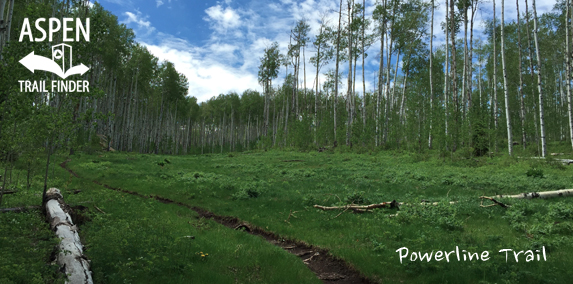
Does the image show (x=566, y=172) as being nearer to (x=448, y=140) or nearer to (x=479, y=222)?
(x=448, y=140)

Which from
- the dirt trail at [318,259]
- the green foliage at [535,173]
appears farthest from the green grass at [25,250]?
the green foliage at [535,173]

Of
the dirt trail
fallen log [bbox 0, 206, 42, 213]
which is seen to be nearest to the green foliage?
the dirt trail

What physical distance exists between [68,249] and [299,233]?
6174 mm

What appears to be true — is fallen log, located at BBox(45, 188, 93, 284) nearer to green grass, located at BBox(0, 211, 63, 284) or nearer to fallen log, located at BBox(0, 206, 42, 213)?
green grass, located at BBox(0, 211, 63, 284)

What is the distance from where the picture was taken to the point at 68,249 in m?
5.47

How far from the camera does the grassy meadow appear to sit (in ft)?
18.7

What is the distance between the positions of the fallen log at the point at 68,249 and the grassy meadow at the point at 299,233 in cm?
21

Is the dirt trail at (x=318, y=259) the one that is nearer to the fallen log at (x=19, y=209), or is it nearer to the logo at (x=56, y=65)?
the fallen log at (x=19, y=209)

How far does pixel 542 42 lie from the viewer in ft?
129

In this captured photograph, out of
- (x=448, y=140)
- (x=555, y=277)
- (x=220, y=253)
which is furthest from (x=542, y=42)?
(x=220, y=253)

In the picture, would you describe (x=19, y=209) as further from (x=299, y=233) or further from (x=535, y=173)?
(x=535, y=173)

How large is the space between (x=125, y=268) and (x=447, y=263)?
6.70 m

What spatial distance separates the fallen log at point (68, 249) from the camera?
482cm

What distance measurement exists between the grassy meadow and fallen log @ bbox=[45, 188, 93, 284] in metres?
0.21
